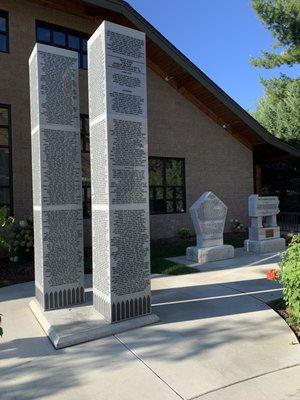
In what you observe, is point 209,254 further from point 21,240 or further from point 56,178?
point 56,178

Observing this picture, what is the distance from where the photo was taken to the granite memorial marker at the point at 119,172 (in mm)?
5441

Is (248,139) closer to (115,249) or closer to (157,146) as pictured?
(157,146)

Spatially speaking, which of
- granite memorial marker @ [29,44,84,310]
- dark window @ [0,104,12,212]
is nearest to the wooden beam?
dark window @ [0,104,12,212]

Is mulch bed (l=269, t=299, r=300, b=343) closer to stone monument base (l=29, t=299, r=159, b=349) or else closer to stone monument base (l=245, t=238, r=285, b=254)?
stone monument base (l=29, t=299, r=159, b=349)

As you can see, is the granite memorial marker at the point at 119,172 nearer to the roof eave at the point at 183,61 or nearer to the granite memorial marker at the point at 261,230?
the granite memorial marker at the point at 261,230

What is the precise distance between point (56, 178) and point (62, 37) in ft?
26.6

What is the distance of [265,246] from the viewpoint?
11.7 m

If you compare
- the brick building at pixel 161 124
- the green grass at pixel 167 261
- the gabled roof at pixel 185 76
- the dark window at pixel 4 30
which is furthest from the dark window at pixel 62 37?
the green grass at pixel 167 261

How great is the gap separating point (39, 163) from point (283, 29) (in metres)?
16.1

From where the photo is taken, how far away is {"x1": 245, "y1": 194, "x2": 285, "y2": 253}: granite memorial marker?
11.7m

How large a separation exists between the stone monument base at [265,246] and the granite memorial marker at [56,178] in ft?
21.5

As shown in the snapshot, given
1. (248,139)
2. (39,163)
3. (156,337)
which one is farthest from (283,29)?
(156,337)

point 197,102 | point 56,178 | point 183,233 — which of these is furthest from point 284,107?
point 56,178

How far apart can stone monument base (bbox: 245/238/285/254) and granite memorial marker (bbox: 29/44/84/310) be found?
21.5 ft
